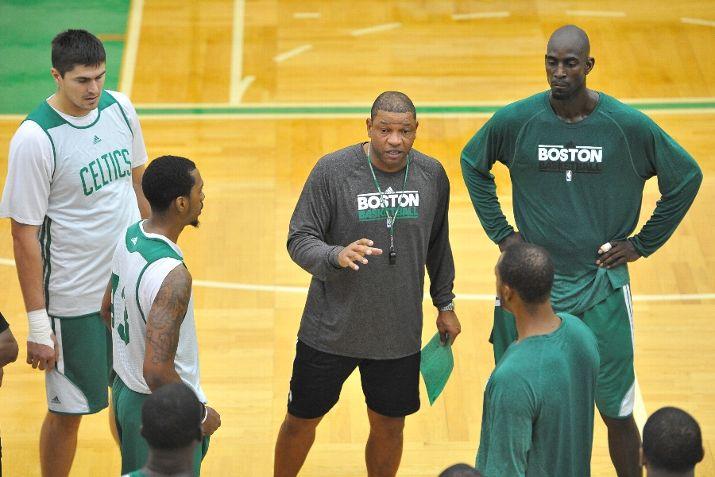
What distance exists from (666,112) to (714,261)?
7.40ft

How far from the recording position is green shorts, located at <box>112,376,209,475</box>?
14.8ft

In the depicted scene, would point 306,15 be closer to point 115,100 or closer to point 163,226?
point 115,100

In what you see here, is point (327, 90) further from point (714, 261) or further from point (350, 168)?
point (350, 168)

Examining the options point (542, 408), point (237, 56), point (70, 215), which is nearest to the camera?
point (542, 408)

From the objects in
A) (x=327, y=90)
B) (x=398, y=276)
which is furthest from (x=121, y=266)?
(x=327, y=90)

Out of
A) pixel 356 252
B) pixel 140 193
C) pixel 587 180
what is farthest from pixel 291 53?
pixel 356 252

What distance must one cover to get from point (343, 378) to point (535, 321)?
152 cm

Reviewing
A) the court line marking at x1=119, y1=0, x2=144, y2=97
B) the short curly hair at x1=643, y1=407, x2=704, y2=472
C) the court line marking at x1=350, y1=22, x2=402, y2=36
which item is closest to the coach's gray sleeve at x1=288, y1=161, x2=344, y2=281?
the short curly hair at x1=643, y1=407, x2=704, y2=472

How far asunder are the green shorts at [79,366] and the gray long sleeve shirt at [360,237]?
3.11ft

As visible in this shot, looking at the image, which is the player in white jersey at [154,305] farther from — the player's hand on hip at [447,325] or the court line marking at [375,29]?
the court line marking at [375,29]

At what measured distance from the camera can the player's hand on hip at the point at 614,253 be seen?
16.4ft

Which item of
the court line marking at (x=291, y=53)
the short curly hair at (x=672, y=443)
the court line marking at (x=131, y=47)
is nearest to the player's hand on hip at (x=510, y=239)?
the short curly hair at (x=672, y=443)

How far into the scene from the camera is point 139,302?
4.31 metres

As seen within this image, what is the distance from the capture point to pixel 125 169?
5.29 meters
